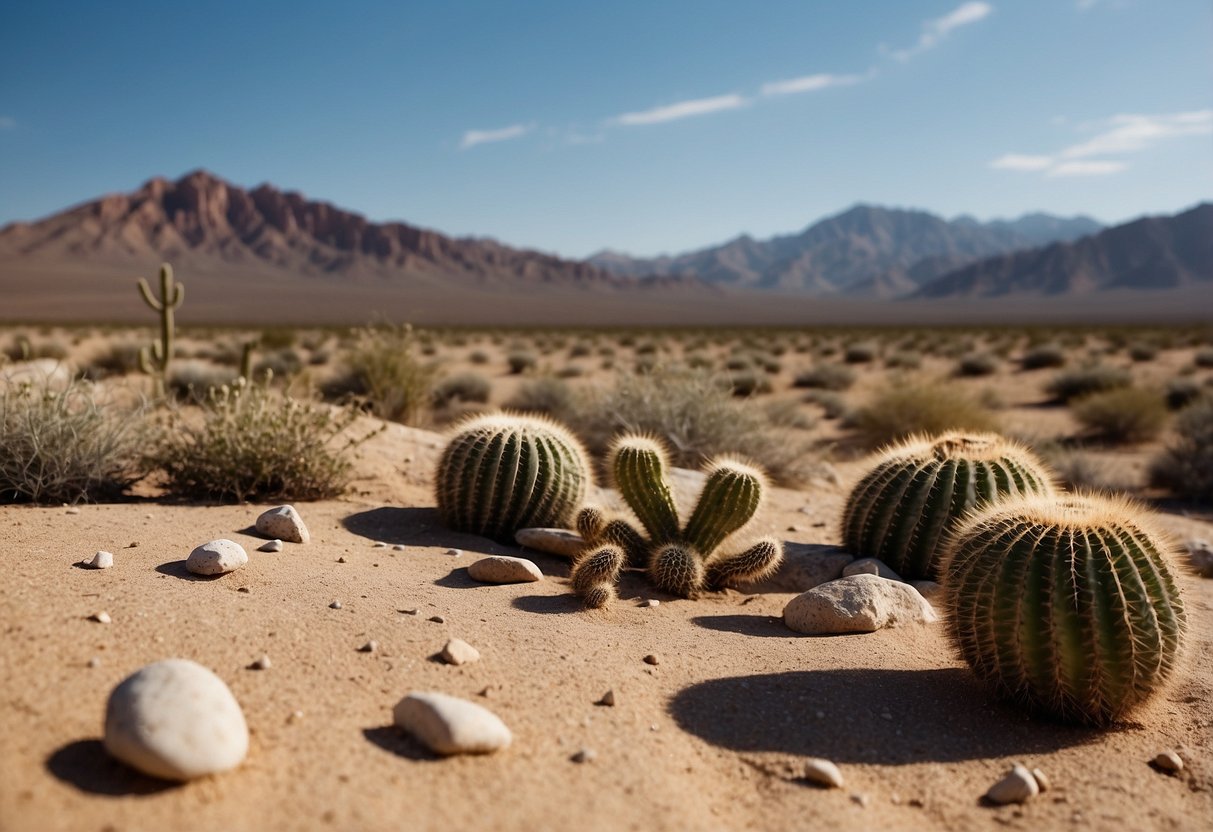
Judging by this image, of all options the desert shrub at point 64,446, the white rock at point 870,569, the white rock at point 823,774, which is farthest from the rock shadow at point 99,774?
the white rock at point 870,569

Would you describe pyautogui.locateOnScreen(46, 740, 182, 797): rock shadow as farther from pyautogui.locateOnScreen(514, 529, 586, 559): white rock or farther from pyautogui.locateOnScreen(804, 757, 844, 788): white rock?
pyautogui.locateOnScreen(514, 529, 586, 559): white rock

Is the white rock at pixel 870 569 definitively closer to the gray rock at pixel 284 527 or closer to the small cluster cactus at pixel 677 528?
the small cluster cactus at pixel 677 528

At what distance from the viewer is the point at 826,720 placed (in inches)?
143

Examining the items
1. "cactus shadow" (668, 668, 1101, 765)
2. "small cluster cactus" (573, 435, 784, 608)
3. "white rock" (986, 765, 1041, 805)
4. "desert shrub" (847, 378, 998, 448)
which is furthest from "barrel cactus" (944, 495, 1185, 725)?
"desert shrub" (847, 378, 998, 448)

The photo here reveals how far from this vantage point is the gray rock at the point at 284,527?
5453 millimetres

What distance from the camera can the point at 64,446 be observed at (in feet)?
20.6

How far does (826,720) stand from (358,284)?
129m

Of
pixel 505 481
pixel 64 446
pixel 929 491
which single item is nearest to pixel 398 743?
pixel 505 481

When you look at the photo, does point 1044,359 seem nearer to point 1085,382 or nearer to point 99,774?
point 1085,382

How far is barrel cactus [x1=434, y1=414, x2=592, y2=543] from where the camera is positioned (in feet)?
20.7

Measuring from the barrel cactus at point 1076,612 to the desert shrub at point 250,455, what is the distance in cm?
481

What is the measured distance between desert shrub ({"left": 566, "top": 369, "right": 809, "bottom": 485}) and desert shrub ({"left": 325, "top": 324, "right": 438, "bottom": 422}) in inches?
123

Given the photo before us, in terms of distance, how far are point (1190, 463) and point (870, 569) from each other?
810 cm

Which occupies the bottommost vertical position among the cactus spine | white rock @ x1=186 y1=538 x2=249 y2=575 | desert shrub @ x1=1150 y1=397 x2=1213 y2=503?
desert shrub @ x1=1150 y1=397 x2=1213 y2=503
